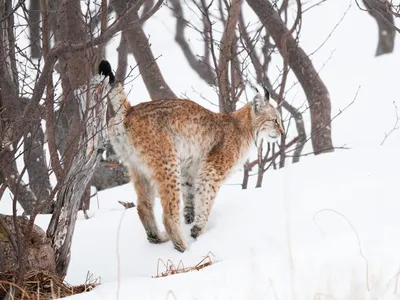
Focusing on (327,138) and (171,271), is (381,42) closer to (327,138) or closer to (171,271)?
(327,138)

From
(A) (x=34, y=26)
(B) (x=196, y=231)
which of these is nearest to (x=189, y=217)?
(B) (x=196, y=231)

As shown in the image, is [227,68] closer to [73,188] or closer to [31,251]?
[73,188]

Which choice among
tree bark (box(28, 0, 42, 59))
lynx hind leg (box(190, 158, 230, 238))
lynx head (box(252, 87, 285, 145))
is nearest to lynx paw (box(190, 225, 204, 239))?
→ lynx hind leg (box(190, 158, 230, 238))

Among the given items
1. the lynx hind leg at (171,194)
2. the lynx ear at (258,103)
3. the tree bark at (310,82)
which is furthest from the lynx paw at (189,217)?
the tree bark at (310,82)

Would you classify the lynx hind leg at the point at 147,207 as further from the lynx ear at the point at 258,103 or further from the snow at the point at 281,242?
the lynx ear at the point at 258,103

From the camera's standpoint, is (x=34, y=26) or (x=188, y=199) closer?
(x=188, y=199)

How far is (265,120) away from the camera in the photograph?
827 centimetres

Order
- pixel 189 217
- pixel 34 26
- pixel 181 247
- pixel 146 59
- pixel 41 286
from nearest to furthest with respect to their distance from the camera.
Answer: pixel 41 286 → pixel 181 247 → pixel 189 217 → pixel 146 59 → pixel 34 26

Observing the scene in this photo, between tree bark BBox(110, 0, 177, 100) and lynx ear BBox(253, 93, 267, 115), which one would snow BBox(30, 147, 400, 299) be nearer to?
lynx ear BBox(253, 93, 267, 115)

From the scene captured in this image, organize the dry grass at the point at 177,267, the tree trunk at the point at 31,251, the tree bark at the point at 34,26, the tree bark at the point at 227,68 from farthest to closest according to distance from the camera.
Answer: the tree bark at the point at 227,68 < the tree bark at the point at 34,26 < the dry grass at the point at 177,267 < the tree trunk at the point at 31,251

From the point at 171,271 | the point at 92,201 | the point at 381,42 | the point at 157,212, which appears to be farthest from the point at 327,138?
the point at 381,42

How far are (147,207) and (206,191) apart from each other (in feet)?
1.88

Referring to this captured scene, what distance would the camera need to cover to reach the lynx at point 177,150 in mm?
7156

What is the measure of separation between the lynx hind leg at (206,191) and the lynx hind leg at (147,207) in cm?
34
